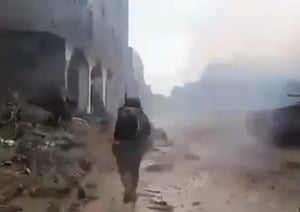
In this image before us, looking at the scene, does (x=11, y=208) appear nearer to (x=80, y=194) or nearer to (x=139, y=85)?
(x=80, y=194)

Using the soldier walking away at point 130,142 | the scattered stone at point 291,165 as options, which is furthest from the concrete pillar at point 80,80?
the scattered stone at point 291,165

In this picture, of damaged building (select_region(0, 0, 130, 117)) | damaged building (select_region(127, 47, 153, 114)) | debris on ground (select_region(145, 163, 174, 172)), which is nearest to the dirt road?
debris on ground (select_region(145, 163, 174, 172))

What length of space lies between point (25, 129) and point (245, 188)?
67cm

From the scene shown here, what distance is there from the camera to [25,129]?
1632 millimetres

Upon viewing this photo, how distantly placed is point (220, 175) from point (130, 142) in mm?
284

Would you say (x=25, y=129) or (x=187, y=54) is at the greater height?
(x=187, y=54)

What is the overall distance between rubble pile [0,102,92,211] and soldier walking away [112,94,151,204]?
10cm

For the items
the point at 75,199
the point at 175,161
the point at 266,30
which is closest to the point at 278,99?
the point at 266,30

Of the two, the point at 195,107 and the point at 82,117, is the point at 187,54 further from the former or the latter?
the point at 82,117

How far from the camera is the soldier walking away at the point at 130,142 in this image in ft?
5.35

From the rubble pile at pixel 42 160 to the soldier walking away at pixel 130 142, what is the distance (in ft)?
0.32

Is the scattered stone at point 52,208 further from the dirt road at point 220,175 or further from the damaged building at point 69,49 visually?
the damaged building at point 69,49

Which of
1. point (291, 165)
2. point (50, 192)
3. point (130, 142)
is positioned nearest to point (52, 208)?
point (50, 192)

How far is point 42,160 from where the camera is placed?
164 cm
